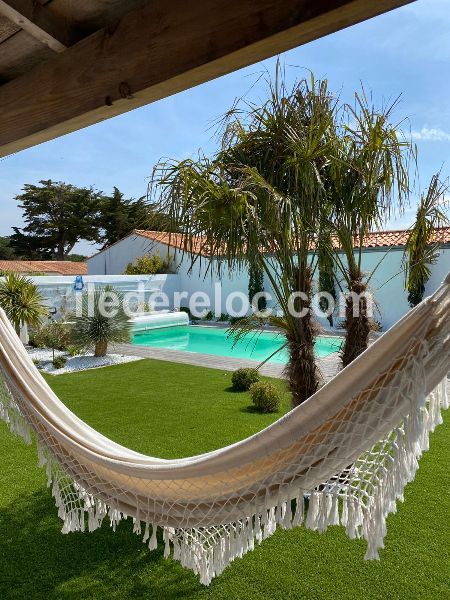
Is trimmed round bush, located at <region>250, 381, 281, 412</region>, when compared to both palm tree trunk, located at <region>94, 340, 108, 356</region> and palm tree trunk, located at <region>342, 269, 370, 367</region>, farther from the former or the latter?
palm tree trunk, located at <region>94, 340, 108, 356</region>

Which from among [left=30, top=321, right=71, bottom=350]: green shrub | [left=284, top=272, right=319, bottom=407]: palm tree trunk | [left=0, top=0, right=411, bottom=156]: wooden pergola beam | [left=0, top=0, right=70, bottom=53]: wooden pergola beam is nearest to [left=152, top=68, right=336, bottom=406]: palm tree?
[left=284, top=272, right=319, bottom=407]: palm tree trunk

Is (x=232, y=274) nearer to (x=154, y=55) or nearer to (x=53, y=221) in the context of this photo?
(x=154, y=55)

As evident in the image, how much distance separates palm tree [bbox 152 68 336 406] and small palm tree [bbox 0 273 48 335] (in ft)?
18.6

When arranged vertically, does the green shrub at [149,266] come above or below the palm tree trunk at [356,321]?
above

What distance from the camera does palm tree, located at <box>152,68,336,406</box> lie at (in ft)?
7.57

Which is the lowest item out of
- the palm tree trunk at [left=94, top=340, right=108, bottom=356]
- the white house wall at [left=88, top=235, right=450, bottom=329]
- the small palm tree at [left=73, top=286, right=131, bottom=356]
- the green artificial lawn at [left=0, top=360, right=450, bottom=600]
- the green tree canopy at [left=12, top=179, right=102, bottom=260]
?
the green artificial lawn at [left=0, top=360, right=450, bottom=600]

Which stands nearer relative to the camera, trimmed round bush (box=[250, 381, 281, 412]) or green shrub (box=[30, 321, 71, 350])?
trimmed round bush (box=[250, 381, 281, 412])

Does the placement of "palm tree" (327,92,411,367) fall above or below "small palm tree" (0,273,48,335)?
above

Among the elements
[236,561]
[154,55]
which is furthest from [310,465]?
[236,561]

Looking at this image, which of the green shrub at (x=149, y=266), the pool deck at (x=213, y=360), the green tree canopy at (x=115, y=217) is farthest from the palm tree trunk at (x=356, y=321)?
the green tree canopy at (x=115, y=217)

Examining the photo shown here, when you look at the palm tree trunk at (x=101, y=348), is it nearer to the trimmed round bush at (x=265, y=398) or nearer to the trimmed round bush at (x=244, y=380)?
the trimmed round bush at (x=244, y=380)

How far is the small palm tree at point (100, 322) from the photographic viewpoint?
7316mm

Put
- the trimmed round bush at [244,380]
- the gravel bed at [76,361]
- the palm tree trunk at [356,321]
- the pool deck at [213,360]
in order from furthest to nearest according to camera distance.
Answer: the gravel bed at [76,361], the pool deck at [213,360], the trimmed round bush at [244,380], the palm tree trunk at [356,321]

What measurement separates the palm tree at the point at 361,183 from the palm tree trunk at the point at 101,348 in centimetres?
528
